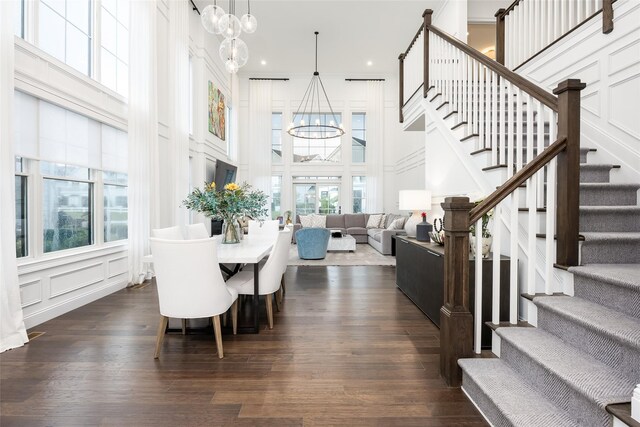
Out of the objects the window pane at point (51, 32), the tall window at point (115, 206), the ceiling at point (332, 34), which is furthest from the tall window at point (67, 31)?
the ceiling at point (332, 34)

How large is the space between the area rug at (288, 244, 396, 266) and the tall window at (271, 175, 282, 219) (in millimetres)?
2710

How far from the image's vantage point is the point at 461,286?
6.31 feet

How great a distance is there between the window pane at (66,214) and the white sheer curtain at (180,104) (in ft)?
5.80

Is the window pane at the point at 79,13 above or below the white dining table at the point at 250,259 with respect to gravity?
above

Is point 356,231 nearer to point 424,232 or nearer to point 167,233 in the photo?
point 424,232

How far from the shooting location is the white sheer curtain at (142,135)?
173 inches

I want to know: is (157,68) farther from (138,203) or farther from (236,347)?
(236,347)

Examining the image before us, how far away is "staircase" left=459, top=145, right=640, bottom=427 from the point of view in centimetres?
132

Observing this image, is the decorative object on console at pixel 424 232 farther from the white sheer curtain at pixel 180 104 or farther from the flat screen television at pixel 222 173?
the flat screen television at pixel 222 173

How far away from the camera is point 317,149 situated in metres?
10.2

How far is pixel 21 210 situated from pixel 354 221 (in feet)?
25.3

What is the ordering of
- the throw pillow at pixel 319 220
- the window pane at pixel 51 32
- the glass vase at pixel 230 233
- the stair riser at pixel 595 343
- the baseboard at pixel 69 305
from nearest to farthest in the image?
the stair riser at pixel 595 343 → the baseboard at pixel 69 305 → the window pane at pixel 51 32 → the glass vase at pixel 230 233 → the throw pillow at pixel 319 220

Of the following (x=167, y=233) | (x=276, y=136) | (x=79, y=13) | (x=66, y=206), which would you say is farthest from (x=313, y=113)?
(x=167, y=233)

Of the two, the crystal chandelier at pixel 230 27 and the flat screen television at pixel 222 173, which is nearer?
the crystal chandelier at pixel 230 27
